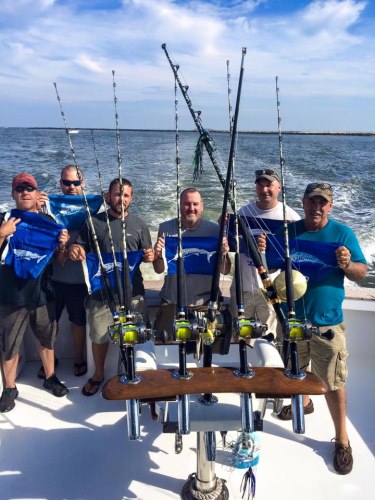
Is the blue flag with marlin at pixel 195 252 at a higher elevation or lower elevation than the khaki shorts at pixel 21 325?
higher

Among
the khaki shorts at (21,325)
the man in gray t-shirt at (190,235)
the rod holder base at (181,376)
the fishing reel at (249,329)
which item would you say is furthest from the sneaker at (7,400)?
the fishing reel at (249,329)

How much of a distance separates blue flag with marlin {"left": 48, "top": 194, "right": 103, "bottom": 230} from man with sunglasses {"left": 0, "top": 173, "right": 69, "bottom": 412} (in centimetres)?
41

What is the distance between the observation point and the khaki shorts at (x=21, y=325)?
279 cm

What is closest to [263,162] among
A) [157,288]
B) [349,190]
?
[349,190]

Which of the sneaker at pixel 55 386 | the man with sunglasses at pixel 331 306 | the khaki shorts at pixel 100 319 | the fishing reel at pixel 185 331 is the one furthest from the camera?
the sneaker at pixel 55 386

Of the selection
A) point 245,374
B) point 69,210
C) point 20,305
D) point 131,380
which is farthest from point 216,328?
point 69,210

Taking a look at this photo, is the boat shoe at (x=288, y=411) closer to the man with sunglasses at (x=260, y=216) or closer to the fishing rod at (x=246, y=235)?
the man with sunglasses at (x=260, y=216)

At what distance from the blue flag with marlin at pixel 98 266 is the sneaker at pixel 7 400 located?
82cm

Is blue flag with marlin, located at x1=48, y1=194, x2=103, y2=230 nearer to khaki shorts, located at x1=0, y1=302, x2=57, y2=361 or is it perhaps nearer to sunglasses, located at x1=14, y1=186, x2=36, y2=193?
sunglasses, located at x1=14, y1=186, x2=36, y2=193

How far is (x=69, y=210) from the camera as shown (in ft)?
11.0

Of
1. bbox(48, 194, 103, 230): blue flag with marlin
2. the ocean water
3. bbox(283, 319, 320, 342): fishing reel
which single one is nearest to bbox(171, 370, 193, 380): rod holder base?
bbox(283, 319, 320, 342): fishing reel

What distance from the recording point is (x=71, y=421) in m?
2.78

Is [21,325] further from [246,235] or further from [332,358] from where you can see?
[332,358]

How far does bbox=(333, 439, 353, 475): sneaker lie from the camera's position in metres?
2.36
